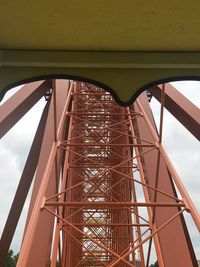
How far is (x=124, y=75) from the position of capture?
2.60 meters

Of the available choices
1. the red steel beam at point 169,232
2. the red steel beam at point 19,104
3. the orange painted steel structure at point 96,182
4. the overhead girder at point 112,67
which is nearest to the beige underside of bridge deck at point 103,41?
the overhead girder at point 112,67

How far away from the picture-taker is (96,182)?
10.9m

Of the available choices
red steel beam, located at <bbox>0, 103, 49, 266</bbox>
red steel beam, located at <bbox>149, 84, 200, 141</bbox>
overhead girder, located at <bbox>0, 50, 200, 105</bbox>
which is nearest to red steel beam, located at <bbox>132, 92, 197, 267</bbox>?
red steel beam, located at <bbox>149, 84, 200, 141</bbox>

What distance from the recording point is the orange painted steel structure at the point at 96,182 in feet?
20.5

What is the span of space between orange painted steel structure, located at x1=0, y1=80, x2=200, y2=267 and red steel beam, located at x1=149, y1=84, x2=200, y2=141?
23mm

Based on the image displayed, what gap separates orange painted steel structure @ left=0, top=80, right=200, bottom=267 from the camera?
6258 mm

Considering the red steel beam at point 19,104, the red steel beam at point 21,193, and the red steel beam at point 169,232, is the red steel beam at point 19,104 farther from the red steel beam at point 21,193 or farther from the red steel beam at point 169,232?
the red steel beam at point 169,232

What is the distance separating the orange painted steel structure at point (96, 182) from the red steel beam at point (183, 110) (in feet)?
0.08

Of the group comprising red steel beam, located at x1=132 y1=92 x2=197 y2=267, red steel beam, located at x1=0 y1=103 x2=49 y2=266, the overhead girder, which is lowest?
the overhead girder

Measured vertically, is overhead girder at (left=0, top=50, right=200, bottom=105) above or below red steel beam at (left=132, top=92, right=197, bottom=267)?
below

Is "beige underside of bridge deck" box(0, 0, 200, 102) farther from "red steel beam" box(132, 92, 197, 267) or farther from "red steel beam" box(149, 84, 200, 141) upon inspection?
"red steel beam" box(149, 84, 200, 141)

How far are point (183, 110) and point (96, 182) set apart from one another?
11.9 ft

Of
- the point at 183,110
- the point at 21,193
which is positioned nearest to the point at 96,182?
the point at 21,193

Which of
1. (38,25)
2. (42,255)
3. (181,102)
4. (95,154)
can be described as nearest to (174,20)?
(38,25)
